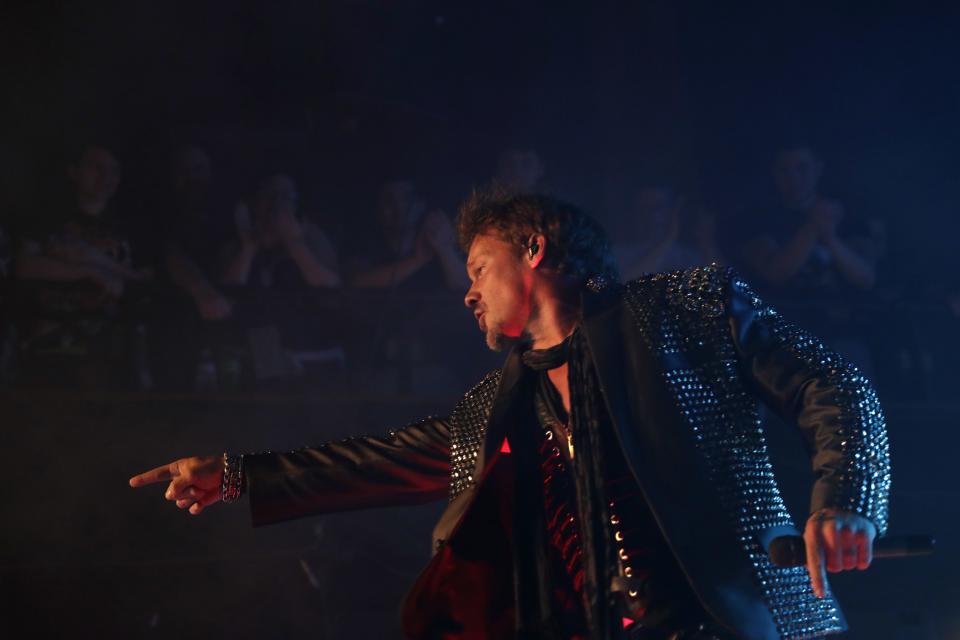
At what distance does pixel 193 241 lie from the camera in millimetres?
5195

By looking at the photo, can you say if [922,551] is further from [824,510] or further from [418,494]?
[418,494]

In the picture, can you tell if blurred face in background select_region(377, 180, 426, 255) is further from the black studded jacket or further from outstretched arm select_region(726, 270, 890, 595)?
outstretched arm select_region(726, 270, 890, 595)

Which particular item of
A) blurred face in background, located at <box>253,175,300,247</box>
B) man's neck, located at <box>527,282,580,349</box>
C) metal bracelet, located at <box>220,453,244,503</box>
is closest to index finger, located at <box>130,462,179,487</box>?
metal bracelet, located at <box>220,453,244,503</box>

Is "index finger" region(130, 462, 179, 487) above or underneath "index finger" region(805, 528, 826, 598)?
above

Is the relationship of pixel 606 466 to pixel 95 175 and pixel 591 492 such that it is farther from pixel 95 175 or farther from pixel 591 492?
pixel 95 175

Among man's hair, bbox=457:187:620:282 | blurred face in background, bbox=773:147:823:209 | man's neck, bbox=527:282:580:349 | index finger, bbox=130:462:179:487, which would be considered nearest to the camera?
index finger, bbox=130:462:179:487

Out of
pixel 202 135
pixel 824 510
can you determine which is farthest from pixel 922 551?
pixel 202 135

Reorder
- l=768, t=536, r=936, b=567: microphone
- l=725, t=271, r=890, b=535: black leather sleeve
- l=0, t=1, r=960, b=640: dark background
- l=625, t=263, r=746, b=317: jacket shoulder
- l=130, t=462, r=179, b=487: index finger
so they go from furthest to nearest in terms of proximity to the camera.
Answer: l=0, t=1, r=960, b=640: dark background, l=130, t=462, r=179, b=487: index finger, l=625, t=263, r=746, b=317: jacket shoulder, l=725, t=271, r=890, b=535: black leather sleeve, l=768, t=536, r=936, b=567: microphone

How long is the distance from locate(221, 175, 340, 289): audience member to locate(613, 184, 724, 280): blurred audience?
189 centimetres

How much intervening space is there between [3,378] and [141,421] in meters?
0.72

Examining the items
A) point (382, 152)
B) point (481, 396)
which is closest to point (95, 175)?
point (382, 152)

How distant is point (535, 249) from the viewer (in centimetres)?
269

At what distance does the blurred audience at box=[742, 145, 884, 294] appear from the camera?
17.4 feet

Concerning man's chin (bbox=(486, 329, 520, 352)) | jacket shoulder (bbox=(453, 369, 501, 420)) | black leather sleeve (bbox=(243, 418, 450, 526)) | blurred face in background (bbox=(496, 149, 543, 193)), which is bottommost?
black leather sleeve (bbox=(243, 418, 450, 526))
